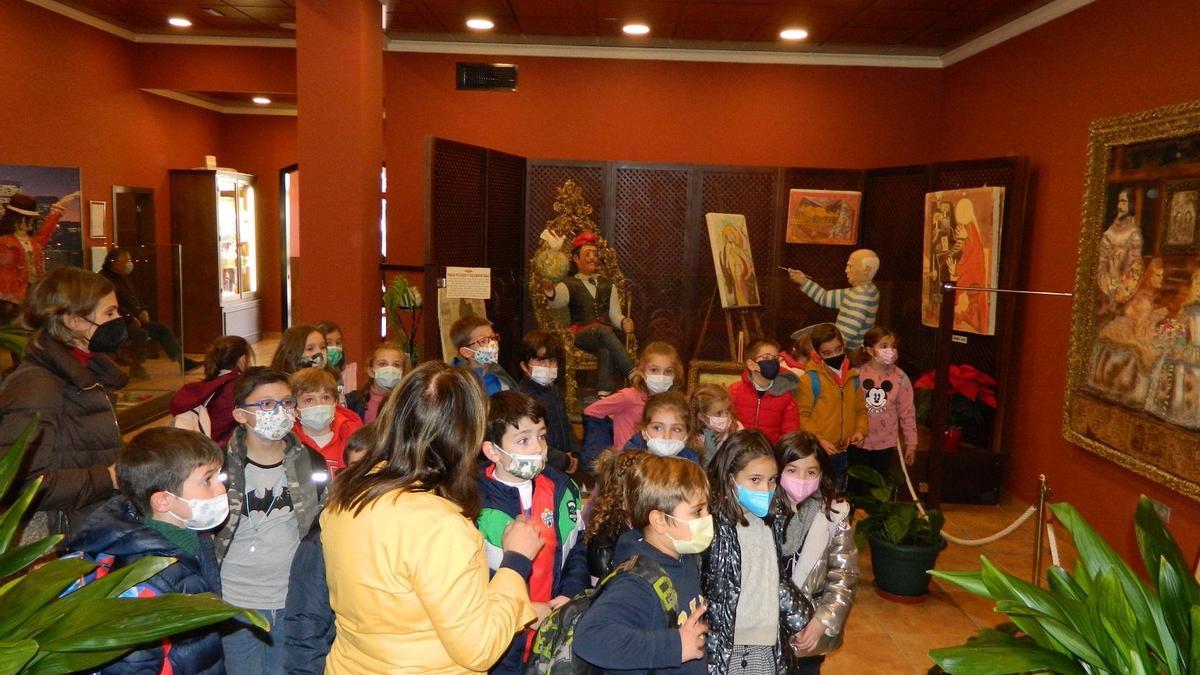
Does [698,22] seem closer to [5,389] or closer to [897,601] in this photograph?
[897,601]

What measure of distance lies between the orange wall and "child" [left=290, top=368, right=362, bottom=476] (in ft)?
14.2

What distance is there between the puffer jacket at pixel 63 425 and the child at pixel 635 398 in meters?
2.07

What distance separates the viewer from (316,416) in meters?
3.37

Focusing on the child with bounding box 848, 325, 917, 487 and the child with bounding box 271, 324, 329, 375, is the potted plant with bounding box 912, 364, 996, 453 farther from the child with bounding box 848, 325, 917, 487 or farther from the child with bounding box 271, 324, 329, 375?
the child with bounding box 271, 324, 329, 375

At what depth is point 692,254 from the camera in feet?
25.7

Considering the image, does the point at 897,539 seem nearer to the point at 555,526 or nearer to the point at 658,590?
the point at 555,526

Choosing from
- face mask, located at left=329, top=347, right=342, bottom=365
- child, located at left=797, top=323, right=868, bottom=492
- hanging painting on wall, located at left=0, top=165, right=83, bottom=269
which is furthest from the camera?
hanging painting on wall, located at left=0, top=165, right=83, bottom=269

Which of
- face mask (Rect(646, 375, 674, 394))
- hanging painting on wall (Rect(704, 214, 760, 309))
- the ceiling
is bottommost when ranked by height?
face mask (Rect(646, 375, 674, 394))

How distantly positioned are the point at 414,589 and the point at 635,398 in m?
2.56

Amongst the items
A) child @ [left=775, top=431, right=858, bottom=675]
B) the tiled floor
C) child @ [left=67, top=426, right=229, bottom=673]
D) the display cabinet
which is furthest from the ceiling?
child @ [left=67, top=426, right=229, bottom=673]

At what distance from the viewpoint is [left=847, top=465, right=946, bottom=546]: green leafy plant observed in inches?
181

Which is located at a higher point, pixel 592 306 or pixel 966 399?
pixel 592 306

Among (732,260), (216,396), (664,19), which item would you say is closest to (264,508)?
(216,396)

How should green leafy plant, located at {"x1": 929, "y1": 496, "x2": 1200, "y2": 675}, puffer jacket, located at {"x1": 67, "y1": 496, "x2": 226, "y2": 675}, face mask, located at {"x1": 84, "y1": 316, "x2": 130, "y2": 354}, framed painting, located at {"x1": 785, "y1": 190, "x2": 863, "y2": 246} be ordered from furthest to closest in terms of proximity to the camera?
framed painting, located at {"x1": 785, "y1": 190, "x2": 863, "y2": 246}
face mask, located at {"x1": 84, "y1": 316, "x2": 130, "y2": 354}
puffer jacket, located at {"x1": 67, "y1": 496, "x2": 226, "y2": 675}
green leafy plant, located at {"x1": 929, "y1": 496, "x2": 1200, "y2": 675}
